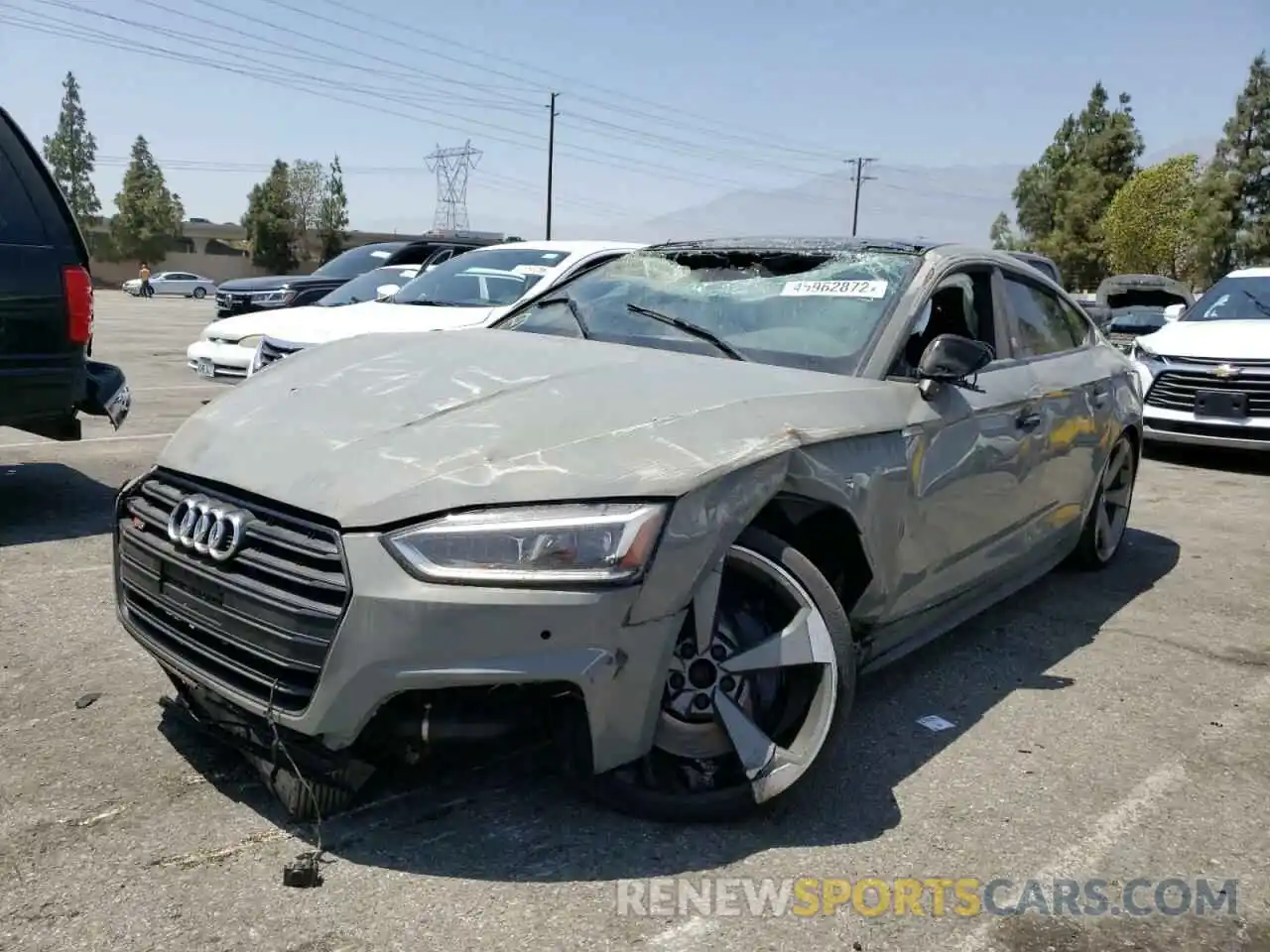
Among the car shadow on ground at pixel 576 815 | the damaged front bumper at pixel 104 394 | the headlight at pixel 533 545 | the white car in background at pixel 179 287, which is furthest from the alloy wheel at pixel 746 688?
the white car in background at pixel 179 287

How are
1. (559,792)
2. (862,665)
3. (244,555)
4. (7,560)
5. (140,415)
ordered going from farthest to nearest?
1. (140,415)
2. (7,560)
3. (862,665)
4. (559,792)
5. (244,555)

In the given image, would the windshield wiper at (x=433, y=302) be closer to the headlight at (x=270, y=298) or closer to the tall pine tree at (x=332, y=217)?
the headlight at (x=270, y=298)

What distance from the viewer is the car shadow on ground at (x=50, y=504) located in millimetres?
5539

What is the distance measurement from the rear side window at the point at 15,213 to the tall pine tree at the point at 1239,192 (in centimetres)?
5823

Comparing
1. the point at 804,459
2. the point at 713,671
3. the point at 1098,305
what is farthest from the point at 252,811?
the point at 1098,305

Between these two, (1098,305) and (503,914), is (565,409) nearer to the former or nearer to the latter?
(503,914)

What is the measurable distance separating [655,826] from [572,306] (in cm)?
205

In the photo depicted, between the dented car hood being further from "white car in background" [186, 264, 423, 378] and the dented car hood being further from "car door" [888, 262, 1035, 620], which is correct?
"white car in background" [186, 264, 423, 378]

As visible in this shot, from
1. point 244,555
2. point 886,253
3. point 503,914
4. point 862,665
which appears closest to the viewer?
point 503,914

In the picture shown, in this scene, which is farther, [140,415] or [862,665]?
[140,415]

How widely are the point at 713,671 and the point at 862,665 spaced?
31.4 inches

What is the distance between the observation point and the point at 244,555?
260 centimetres

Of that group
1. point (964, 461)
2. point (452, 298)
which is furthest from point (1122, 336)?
point (964, 461)

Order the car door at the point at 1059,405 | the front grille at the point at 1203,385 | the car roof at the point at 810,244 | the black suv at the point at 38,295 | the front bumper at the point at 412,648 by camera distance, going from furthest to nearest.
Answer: the front grille at the point at 1203,385, the black suv at the point at 38,295, the car door at the point at 1059,405, the car roof at the point at 810,244, the front bumper at the point at 412,648
